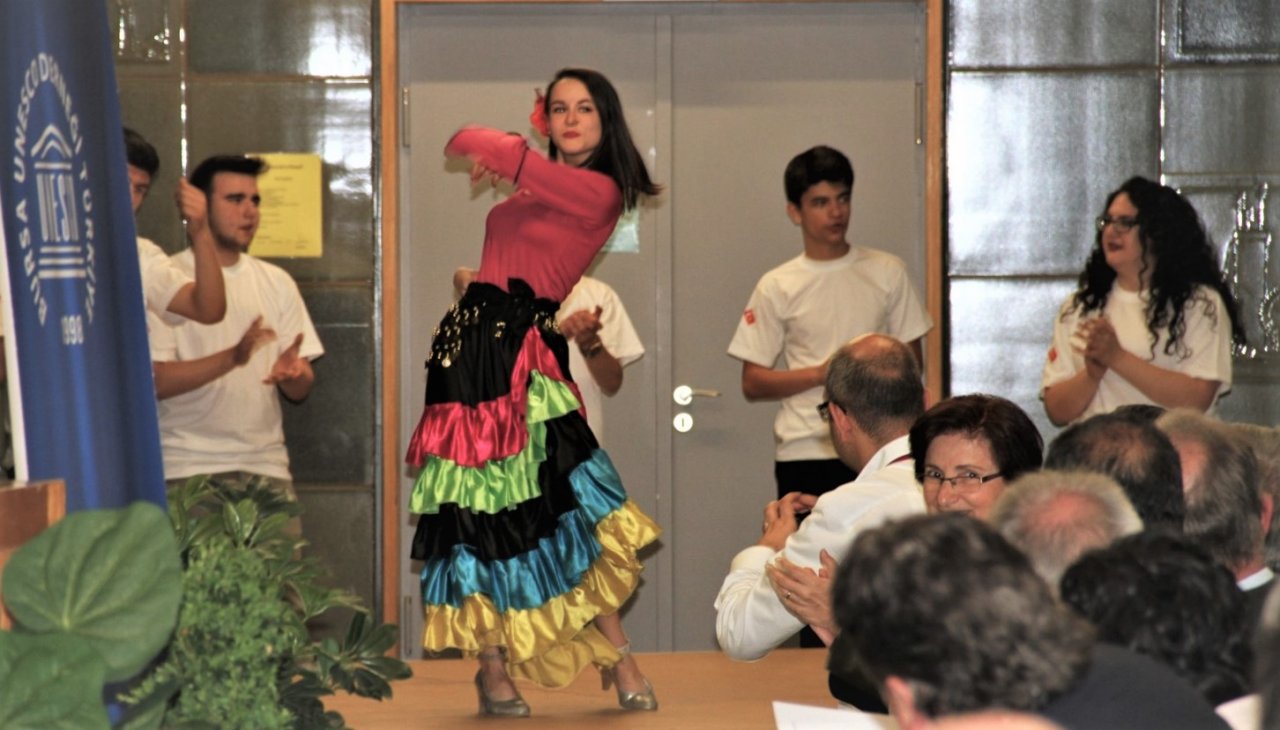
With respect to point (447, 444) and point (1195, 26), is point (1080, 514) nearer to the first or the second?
point (447, 444)

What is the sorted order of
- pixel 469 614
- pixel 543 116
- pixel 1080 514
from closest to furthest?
1. pixel 1080 514
2. pixel 469 614
3. pixel 543 116

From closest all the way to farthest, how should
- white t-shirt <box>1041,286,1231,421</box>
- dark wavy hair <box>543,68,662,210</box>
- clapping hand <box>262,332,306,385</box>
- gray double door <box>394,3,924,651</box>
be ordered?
1. dark wavy hair <box>543,68,662,210</box>
2. white t-shirt <box>1041,286,1231,421</box>
3. clapping hand <box>262,332,306,385</box>
4. gray double door <box>394,3,924,651</box>

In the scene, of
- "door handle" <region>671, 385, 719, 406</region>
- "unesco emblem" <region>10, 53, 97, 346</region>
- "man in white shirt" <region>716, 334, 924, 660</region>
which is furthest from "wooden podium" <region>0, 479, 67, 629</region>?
"door handle" <region>671, 385, 719, 406</region>

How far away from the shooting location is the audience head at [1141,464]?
2.12m

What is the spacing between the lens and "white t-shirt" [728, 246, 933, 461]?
4.86 m

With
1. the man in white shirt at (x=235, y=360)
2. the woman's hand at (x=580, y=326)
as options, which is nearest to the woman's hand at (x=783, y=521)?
the woman's hand at (x=580, y=326)

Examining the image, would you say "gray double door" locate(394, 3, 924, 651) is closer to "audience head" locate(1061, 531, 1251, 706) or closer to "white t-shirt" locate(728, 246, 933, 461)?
"white t-shirt" locate(728, 246, 933, 461)

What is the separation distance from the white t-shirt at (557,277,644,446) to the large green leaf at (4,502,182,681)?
3.34 metres

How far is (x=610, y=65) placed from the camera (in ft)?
17.4

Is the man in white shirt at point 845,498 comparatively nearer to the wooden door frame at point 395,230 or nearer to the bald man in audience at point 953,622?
the bald man in audience at point 953,622

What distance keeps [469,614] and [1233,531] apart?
1.84 meters

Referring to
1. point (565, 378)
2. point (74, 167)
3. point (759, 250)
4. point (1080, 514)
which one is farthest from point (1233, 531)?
point (759, 250)

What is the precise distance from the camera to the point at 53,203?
1795 millimetres

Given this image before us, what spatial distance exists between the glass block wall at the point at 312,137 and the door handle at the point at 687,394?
99cm
